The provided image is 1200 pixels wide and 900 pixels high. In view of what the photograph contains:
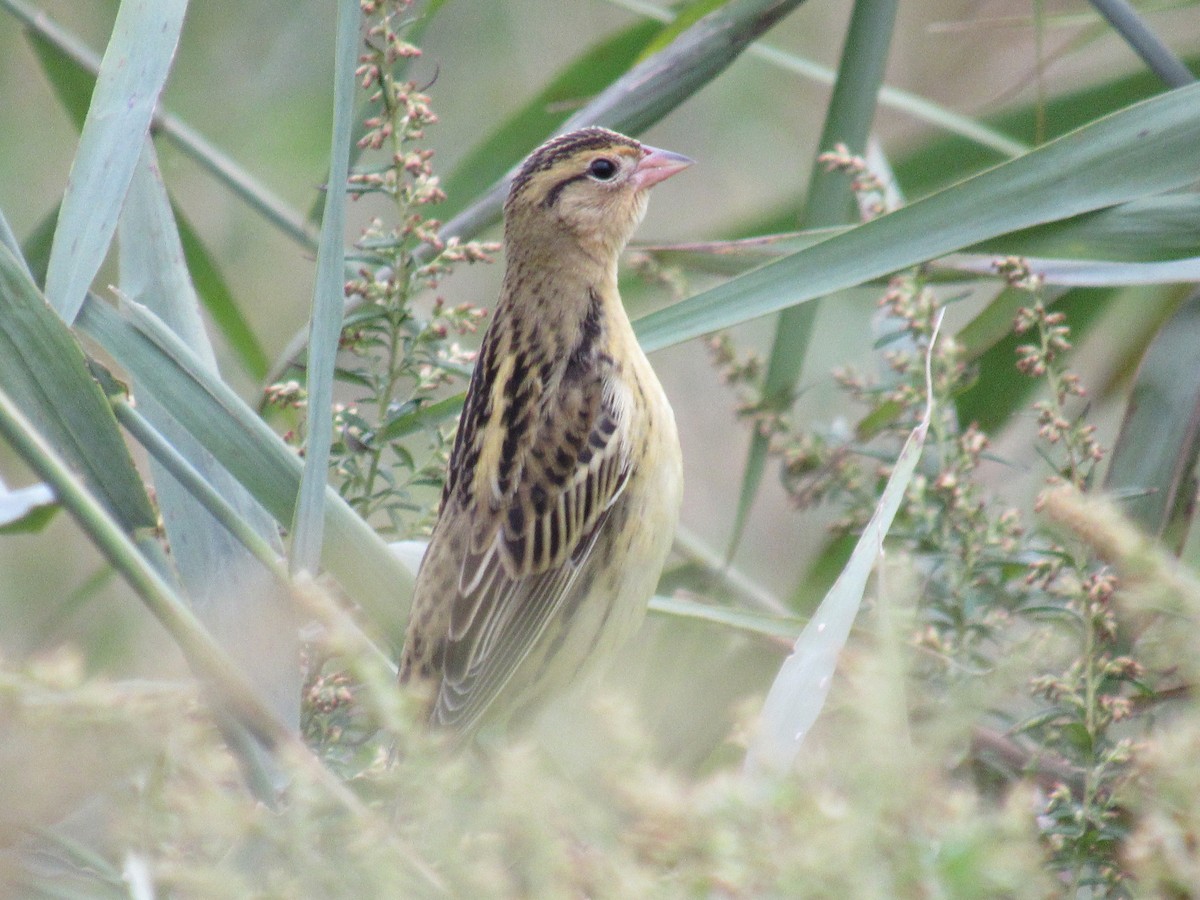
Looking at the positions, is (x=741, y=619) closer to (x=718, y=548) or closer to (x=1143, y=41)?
(x=1143, y=41)

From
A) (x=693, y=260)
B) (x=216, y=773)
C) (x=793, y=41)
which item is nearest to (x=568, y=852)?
(x=216, y=773)

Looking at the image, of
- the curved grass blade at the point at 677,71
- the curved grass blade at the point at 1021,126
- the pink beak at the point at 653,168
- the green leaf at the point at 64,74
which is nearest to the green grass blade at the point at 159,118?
the green leaf at the point at 64,74

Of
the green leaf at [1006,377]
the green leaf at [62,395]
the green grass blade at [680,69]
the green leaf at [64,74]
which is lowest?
the green leaf at [1006,377]

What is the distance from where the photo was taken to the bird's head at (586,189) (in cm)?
321

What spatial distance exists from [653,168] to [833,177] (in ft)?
1.56

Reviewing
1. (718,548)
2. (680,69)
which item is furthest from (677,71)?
(718,548)

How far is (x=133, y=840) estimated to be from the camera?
1.13 m

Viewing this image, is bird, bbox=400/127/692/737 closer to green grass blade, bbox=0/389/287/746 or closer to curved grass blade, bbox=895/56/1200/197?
curved grass blade, bbox=895/56/1200/197

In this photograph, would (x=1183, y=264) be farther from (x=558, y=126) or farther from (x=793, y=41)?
(x=793, y=41)

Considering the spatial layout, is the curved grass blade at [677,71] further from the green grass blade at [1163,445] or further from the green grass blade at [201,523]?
the green grass blade at [1163,445]

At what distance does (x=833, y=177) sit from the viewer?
10.1 ft

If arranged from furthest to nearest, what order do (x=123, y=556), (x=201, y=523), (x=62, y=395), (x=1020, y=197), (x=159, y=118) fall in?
(x=159, y=118), (x=1020, y=197), (x=201, y=523), (x=62, y=395), (x=123, y=556)

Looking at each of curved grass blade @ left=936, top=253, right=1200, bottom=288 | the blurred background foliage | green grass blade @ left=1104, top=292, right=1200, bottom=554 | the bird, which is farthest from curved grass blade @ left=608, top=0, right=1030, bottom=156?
green grass blade @ left=1104, top=292, right=1200, bottom=554

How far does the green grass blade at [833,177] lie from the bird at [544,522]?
16 cm
